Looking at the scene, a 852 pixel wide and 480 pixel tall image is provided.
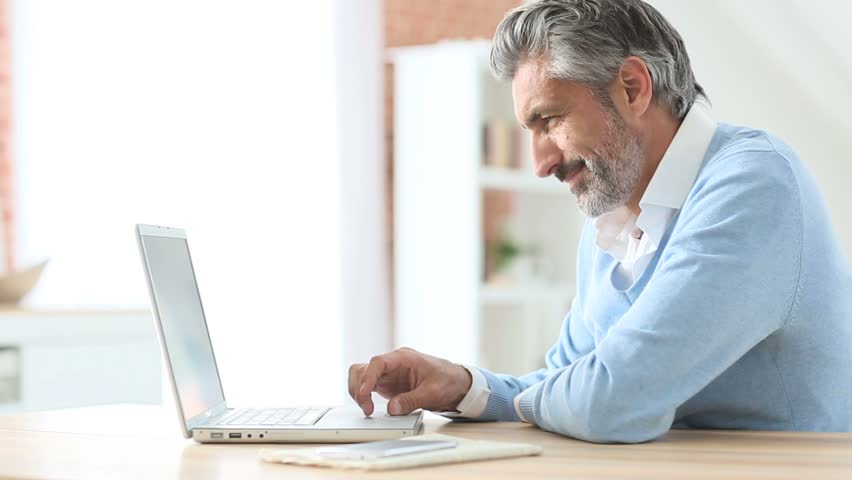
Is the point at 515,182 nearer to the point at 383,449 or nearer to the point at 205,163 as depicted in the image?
A: the point at 205,163

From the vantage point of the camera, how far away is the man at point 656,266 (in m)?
1.38

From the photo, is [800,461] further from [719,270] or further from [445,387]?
[445,387]

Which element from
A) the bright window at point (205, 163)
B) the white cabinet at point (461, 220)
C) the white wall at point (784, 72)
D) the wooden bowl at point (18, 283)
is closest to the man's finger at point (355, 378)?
the wooden bowl at point (18, 283)

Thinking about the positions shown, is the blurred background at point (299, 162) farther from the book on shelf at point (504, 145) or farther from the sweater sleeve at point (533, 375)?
the sweater sleeve at point (533, 375)

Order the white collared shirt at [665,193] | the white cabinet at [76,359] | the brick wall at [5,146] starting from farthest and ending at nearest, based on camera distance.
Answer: the brick wall at [5,146] < the white cabinet at [76,359] < the white collared shirt at [665,193]

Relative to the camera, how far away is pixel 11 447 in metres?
1.39

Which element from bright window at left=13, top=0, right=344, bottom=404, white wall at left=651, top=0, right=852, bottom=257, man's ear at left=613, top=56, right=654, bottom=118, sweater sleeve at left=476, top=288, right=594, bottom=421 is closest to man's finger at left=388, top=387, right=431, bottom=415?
sweater sleeve at left=476, top=288, right=594, bottom=421

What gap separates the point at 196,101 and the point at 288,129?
348 millimetres

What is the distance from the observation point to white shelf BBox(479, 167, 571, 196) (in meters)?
4.59

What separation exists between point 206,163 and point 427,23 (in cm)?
133

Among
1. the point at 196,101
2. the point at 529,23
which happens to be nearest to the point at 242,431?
the point at 529,23

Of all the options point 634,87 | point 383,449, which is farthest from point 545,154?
point 383,449

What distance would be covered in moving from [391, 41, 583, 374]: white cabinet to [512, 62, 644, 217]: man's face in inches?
107

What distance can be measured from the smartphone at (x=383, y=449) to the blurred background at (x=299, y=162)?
9.84 ft
